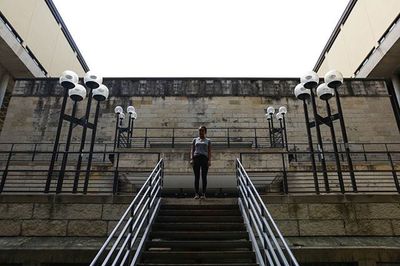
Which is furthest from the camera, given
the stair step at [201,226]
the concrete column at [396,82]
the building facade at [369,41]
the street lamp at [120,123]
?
the concrete column at [396,82]

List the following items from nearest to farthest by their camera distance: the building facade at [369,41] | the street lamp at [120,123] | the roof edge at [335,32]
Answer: the street lamp at [120,123] → the building facade at [369,41] → the roof edge at [335,32]

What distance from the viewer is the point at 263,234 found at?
399cm

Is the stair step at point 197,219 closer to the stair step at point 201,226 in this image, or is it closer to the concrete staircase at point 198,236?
the concrete staircase at point 198,236

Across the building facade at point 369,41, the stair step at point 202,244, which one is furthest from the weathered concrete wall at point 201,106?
the stair step at point 202,244

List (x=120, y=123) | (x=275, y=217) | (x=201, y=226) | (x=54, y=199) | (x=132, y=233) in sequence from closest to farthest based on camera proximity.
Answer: (x=132, y=233) → (x=201, y=226) → (x=275, y=217) → (x=54, y=199) → (x=120, y=123)

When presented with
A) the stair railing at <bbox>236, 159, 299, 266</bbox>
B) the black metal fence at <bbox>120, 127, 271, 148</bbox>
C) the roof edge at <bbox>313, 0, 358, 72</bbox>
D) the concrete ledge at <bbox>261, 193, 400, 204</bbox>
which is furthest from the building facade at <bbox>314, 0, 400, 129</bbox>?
the stair railing at <bbox>236, 159, 299, 266</bbox>

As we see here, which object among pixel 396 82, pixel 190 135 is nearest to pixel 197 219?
pixel 190 135

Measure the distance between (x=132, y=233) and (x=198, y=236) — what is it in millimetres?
1340

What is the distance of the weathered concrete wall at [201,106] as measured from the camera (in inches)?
607

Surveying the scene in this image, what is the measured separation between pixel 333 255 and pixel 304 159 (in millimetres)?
9707

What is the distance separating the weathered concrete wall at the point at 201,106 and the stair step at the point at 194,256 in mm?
11106

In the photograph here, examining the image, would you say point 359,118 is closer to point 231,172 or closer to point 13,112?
point 231,172

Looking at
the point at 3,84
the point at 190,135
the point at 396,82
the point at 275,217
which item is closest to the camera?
the point at 275,217

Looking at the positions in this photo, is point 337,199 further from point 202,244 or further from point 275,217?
point 202,244
